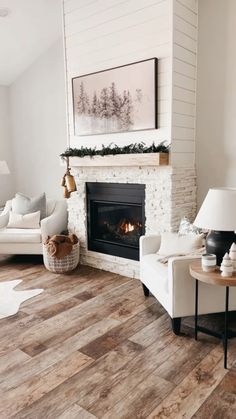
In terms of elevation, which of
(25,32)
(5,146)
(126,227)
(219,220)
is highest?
(25,32)

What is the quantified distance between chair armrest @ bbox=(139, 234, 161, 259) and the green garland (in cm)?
88

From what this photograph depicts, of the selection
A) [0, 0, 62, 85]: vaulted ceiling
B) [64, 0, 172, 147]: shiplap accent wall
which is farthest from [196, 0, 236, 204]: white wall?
[0, 0, 62, 85]: vaulted ceiling

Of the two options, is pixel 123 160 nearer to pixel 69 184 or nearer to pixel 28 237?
pixel 69 184

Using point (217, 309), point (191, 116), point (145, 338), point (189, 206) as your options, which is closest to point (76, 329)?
point (145, 338)

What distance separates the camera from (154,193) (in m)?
3.53

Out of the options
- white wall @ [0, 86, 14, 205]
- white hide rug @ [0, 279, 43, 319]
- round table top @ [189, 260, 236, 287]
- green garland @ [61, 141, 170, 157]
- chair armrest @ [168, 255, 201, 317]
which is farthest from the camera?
white wall @ [0, 86, 14, 205]

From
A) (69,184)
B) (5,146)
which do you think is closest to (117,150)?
(69,184)

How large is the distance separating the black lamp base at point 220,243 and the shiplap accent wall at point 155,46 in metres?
1.24

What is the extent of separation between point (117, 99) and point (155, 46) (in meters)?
0.67

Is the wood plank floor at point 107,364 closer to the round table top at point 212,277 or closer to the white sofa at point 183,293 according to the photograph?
the white sofa at point 183,293

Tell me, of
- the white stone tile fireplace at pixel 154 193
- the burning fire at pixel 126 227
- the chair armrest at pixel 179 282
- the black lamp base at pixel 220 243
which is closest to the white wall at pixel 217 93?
the white stone tile fireplace at pixel 154 193

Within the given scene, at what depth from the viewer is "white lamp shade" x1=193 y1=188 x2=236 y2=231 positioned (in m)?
2.17

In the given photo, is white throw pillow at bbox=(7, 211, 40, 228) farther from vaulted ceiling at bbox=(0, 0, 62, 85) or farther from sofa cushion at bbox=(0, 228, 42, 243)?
vaulted ceiling at bbox=(0, 0, 62, 85)

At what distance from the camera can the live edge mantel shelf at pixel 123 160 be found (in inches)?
129
